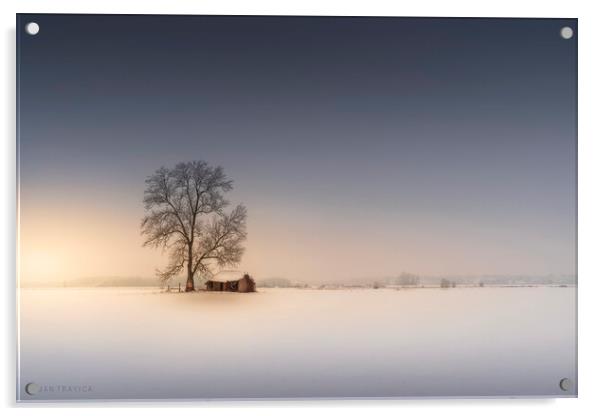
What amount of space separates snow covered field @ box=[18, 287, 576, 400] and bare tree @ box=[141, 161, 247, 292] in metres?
0.10

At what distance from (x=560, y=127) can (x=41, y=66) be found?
4.63 feet

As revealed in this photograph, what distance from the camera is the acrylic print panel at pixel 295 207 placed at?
2.03m

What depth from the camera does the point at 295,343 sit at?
2.04 metres

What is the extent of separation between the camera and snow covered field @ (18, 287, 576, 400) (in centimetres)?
202

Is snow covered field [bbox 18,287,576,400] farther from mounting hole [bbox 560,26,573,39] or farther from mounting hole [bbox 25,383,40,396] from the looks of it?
mounting hole [bbox 560,26,573,39]

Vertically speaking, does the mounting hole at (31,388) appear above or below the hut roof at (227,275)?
below

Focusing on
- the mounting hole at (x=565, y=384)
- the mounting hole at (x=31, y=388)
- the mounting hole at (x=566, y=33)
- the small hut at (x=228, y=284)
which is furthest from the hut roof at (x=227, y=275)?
the mounting hole at (x=566, y=33)

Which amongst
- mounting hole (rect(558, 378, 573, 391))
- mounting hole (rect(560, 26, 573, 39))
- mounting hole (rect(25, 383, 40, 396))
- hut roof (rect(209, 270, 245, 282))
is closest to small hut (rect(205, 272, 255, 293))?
hut roof (rect(209, 270, 245, 282))

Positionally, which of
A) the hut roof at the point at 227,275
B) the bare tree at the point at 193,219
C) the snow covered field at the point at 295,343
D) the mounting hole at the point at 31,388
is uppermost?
the bare tree at the point at 193,219

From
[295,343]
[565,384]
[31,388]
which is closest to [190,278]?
[295,343]

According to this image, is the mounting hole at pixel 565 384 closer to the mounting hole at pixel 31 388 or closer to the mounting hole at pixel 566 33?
the mounting hole at pixel 566 33

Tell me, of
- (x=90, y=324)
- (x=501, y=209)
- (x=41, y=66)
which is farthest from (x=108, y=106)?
(x=501, y=209)

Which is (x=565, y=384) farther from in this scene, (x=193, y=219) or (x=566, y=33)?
(x=193, y=219)

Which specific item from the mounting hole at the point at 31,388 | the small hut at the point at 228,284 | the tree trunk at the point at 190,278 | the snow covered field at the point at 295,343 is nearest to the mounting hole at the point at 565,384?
the snow covered field at the point at 295,343
